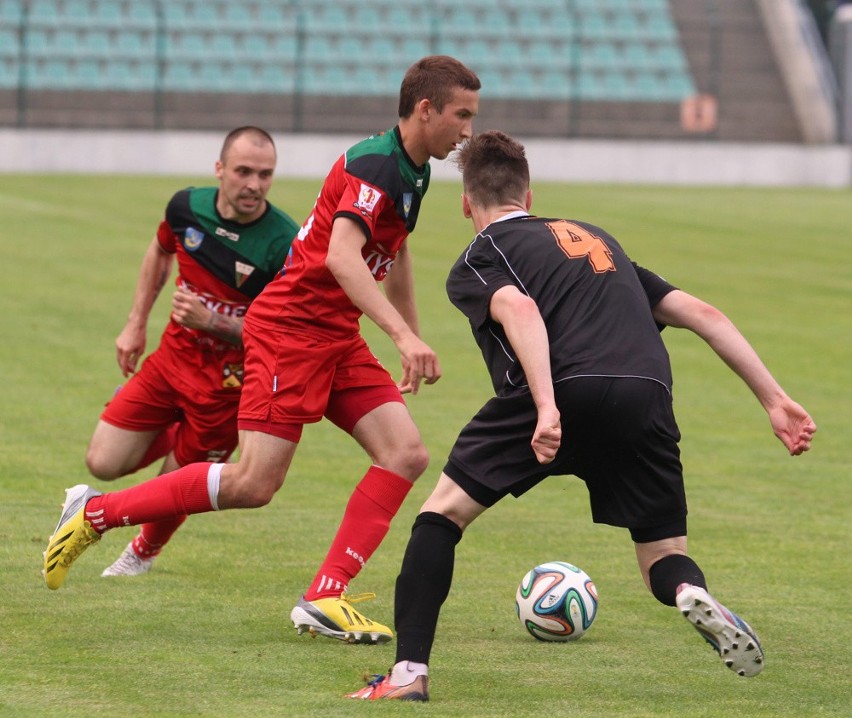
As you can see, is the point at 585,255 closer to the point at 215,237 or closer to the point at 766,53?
the point at 215,237

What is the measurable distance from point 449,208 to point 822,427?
13.3m

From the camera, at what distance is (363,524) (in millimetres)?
5848

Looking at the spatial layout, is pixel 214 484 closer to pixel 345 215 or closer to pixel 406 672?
pixel 345 215

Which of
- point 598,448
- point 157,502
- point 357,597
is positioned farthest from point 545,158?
point 598,448

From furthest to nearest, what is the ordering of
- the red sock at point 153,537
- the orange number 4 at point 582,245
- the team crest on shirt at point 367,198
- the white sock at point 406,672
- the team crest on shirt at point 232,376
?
the team crest on shirt at point 232,376 → the red sock at point 153,537 → the team crest on shirt at point 367,198 → the orange number 4 at point 582,245 → the white sock at point 406,672

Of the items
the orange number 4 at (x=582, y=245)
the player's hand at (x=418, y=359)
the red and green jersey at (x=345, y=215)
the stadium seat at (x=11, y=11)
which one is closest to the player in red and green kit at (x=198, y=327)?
the red and green jersey at (x=345, y=215)

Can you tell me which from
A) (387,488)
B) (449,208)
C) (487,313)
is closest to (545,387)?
(487,313)

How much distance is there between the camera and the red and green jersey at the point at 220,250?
6559mm

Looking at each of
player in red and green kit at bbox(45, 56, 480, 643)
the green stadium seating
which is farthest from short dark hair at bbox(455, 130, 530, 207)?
the green stadium seating

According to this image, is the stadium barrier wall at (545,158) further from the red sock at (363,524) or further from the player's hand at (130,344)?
the red sock at (363,524)

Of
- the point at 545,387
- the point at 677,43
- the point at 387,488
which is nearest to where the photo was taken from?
the point at 545,387

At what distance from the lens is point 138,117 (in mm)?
32344

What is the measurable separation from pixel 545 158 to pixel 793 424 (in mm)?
26472

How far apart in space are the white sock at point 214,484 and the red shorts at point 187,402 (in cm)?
93
